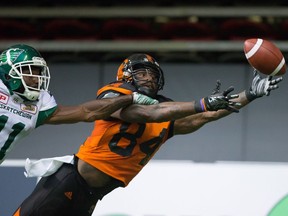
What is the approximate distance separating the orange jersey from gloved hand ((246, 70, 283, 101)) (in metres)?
0.61

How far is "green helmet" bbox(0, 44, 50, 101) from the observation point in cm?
424

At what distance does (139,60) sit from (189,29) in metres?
3.22

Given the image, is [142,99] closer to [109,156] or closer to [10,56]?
[109,156]

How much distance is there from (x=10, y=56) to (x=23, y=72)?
0.35ft

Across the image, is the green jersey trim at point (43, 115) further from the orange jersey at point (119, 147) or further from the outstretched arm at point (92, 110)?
the orange jersey at point (119, 147)

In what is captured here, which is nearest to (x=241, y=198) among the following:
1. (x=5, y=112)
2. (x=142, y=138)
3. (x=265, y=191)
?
(x=265, y=191)

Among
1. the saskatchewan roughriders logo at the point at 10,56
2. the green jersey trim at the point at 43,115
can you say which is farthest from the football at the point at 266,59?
the saskatchewan roughriders logo at the point at 10,56

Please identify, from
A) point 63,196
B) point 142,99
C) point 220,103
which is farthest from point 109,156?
point 220,103

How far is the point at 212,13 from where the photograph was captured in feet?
26.6

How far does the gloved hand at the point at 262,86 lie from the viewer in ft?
14.1

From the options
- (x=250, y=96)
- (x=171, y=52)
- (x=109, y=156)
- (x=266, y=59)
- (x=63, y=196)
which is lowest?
(x=63, y=196)

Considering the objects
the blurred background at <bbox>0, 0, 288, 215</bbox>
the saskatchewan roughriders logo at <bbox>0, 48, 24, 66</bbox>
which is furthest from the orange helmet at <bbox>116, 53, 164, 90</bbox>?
the blurred background at <bbox>0, 0, 288, 215</bbox>

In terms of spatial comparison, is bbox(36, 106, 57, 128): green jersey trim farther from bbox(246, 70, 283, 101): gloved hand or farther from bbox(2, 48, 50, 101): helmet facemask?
bbox(246, 70, 283, 101): gloved hand

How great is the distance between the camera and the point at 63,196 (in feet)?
15.3
